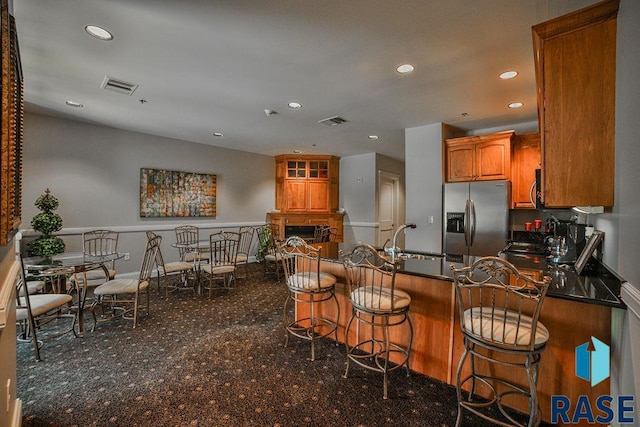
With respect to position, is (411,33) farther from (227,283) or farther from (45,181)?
A: (45,181)

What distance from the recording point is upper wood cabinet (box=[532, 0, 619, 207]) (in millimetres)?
1665

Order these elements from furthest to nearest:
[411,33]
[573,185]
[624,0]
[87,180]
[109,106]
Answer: [87,180], [109,106], [411,33], [573,185], [624,0]

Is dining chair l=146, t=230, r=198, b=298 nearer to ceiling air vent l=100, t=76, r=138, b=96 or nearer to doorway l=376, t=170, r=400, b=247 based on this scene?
ceiling air vent l=100, t=76, r=138, b=96

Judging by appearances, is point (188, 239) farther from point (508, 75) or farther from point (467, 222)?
point (508, 75)

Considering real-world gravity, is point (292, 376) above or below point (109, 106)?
below

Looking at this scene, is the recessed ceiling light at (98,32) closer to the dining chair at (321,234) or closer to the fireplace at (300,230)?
the dining chair at (321,234)

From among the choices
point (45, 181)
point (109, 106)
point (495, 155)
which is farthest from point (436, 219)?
point (45, 181)

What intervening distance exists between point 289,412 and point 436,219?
364 centimetres

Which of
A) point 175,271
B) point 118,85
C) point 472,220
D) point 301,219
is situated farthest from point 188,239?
point 472,220

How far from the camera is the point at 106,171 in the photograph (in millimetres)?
4957

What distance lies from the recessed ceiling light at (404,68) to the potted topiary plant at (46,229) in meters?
4.77

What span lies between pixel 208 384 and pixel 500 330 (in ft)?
6.72

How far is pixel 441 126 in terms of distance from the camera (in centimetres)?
454

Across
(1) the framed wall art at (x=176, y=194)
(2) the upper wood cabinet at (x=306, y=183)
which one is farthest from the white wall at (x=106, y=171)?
(2) the upper wood cabinet at (x=306, y=183)
